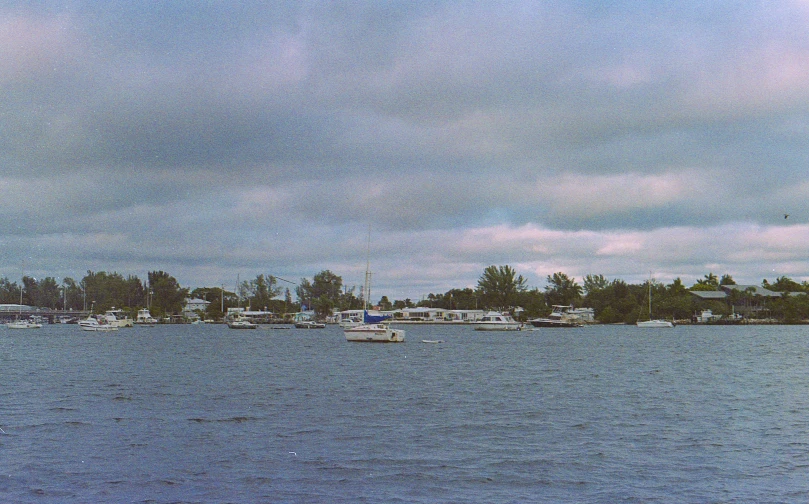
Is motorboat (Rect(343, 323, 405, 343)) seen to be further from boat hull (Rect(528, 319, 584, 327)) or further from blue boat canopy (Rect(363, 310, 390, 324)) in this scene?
boat hull (Rect(528, 319, 584, 327))

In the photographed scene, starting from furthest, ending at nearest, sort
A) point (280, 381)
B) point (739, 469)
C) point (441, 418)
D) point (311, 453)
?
point (280, 381), point (441, 418), point (311, 453), point (739, 469)

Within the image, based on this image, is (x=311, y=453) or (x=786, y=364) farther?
(x=786, y=364)

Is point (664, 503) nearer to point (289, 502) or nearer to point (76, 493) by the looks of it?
point (289, 502)

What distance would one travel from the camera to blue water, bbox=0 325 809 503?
68.9ft

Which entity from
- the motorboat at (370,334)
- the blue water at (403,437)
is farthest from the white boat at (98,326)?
the blue water at (403,437)

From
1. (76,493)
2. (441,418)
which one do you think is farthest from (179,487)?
(441,418)

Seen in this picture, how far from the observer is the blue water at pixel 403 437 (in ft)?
68.9

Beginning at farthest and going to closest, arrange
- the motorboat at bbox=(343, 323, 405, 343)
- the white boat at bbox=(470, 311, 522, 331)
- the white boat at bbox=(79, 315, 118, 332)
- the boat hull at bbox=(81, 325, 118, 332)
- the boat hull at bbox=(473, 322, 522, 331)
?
the white boat at bbox=(79, 315, 118, 332), the boat hull at bbox=(81, 325, 118, 332), the white boat at bbox=(470, 311, 522, 331), the boat hull at bbox=(473, 322, 522, 331), the motorboat at bbox=(343, 323, 405, 343)

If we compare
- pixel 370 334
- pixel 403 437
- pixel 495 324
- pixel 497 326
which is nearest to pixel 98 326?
pixel 495 324

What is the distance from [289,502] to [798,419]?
25.1m

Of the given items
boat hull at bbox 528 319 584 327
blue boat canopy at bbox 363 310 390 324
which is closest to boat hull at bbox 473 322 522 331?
boat hull at bbox 528 319 584 327

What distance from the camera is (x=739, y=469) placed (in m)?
23.5

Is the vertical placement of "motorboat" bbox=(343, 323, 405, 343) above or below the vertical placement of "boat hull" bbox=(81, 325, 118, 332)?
above

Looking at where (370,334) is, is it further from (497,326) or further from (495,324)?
(497,326)
